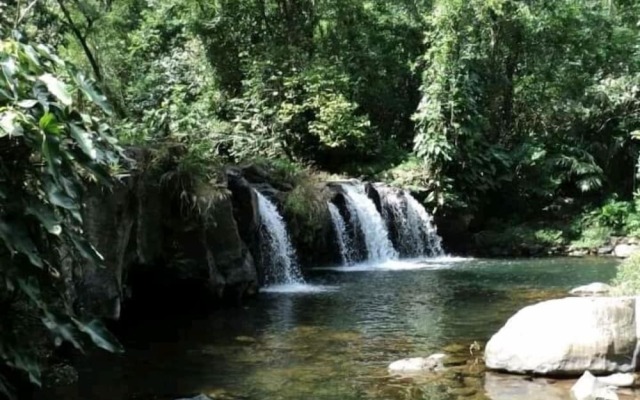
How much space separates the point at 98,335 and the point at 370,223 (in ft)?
45.4

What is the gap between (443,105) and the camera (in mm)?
20000

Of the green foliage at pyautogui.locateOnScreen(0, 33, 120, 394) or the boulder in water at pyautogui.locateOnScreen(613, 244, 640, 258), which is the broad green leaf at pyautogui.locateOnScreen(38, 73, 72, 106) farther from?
the boulder in water at pyautogui.locateOnScreen(613, 244, 640, 258)

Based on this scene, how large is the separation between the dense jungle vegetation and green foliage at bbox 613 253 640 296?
7930 millimetres

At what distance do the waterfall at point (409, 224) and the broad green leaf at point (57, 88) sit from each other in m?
15.0

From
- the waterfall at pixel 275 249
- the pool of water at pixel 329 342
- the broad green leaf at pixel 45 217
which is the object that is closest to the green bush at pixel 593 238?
the pool of water at pixel 329 342

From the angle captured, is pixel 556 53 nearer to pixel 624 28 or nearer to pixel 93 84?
pixel 624 28

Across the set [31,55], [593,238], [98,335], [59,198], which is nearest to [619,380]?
[98,335]

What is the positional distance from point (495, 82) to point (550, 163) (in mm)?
3108

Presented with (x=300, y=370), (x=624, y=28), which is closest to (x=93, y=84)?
(x=300, y=370)

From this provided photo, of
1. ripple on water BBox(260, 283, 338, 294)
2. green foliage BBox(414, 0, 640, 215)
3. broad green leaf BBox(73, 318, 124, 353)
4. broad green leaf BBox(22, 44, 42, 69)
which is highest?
green foliage BBox(414, 0, 640, 215)

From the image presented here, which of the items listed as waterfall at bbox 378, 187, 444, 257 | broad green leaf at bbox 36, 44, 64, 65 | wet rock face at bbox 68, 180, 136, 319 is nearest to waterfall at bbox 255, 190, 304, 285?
waterfall at bbox 378, 187, 444, 257

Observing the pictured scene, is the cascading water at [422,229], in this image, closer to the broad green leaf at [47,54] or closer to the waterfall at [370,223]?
the waterfall at [370,223]

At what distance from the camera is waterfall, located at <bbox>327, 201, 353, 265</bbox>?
16.9 metres

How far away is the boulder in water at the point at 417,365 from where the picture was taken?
7.91m
